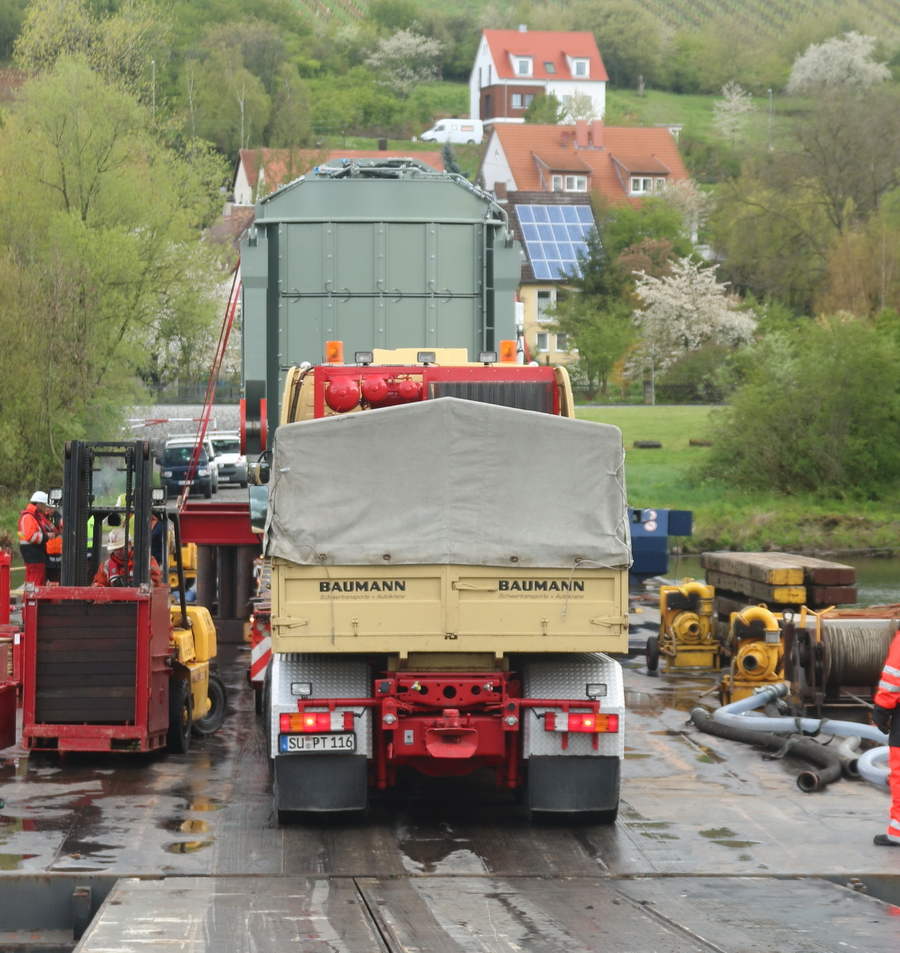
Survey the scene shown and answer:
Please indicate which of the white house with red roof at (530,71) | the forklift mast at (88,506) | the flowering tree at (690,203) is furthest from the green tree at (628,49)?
the forklift mast at (88,506)

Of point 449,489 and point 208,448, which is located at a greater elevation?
point 449,489

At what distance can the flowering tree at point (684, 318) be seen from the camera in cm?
6512

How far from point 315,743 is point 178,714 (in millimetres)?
2880

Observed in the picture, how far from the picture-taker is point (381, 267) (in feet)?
54.2

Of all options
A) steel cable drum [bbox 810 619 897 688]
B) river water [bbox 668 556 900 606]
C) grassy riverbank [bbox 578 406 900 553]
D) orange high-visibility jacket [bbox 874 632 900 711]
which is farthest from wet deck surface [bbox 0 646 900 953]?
grassy riverbank [bbox 578 406 900 553]

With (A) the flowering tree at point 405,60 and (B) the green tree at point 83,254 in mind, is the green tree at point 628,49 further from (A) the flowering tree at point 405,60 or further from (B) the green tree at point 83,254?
(B) the green tree at point 83,254

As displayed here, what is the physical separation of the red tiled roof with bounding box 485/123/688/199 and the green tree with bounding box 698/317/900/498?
186ft

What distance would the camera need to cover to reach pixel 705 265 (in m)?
79.3

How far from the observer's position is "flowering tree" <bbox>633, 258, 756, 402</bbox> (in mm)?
65125

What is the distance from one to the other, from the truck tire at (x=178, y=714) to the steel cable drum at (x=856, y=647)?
581 cm

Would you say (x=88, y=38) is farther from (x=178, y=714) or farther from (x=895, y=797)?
(x=895, y=797)

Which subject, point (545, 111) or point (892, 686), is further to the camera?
point (545, 111)

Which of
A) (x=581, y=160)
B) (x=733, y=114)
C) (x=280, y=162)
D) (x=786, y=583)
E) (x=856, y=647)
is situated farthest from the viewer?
(x=733, y=114)

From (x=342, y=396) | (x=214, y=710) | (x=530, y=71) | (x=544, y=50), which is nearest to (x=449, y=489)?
(x=342, y=396)
